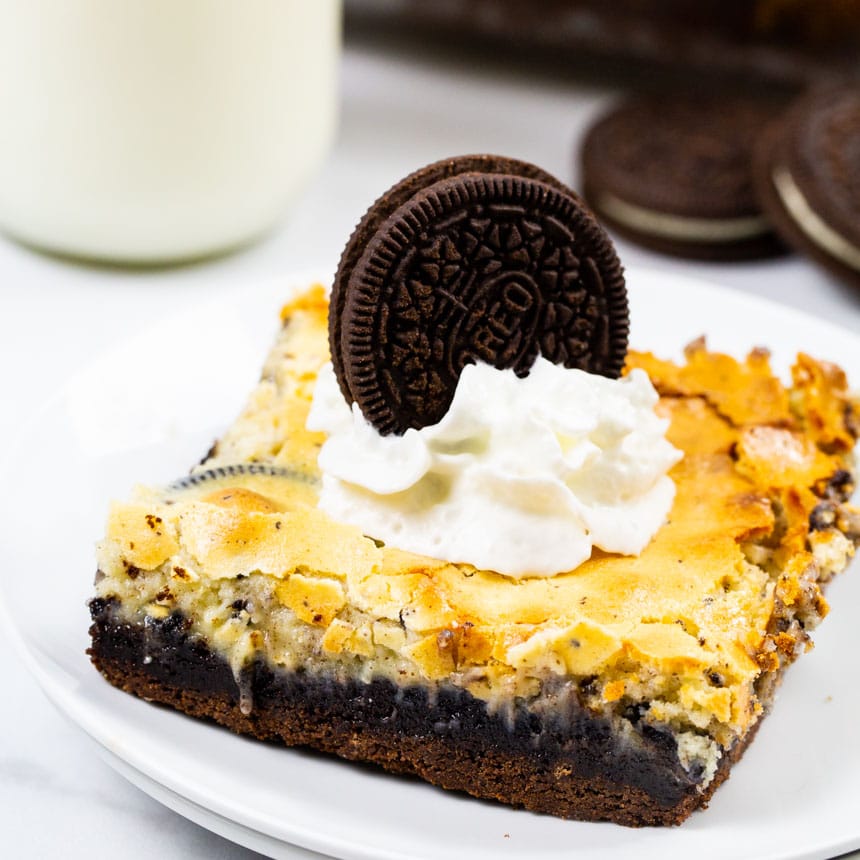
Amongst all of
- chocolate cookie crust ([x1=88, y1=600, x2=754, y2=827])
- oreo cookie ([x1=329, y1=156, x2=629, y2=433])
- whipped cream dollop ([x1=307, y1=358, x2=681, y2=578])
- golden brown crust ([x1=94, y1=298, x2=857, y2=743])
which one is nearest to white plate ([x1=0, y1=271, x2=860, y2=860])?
chocolate cookie crust ([x1=88, y1=600, x2=754, y2=827])

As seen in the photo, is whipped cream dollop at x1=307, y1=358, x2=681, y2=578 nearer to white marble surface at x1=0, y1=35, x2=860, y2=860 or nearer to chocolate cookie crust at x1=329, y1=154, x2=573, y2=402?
chocolate cookie crust at x1=329, y1=154, x2=573, y2=402

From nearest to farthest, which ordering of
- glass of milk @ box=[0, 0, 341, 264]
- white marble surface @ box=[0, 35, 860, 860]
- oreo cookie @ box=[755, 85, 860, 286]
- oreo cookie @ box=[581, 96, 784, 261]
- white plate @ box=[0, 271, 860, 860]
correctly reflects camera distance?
white plate @ box=[0, 271, 860, 860] < white marble surface @ box=[0, 35, 860, 860] < glass of milk @ box=[0, 0, 341, 264] < oreo cookie @ box=[755, 85, 860, 286] < oreo cookie @ box=[581, 96, 784, 261]

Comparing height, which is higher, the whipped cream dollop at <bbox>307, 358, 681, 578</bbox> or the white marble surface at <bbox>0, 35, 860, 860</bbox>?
the whipped cream dollop at <bbox>307, 358, 681, 578</bbox>

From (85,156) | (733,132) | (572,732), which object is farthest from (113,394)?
(733,132)

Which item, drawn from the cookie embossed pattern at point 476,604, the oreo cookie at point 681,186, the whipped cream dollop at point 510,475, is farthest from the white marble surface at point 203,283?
the whipped cream dollop at point 510,475

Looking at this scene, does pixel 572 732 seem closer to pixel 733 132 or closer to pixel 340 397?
pixel 340 397

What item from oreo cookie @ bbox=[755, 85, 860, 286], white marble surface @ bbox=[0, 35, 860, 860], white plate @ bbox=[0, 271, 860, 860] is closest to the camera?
white plate @ bbox=[0, 271, 860, 860]

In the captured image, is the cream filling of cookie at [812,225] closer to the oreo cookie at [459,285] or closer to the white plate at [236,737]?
the white plate at [236,737]

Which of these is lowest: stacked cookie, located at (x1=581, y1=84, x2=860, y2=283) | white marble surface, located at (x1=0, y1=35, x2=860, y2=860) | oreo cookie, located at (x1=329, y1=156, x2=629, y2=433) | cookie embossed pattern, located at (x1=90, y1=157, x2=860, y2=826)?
white marble surface, located at (x1=0, y1=35, x2=860, y2=860)
